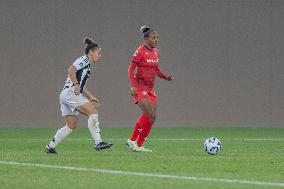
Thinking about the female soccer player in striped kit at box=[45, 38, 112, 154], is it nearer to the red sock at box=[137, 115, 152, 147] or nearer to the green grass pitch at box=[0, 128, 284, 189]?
the green grass pitch at box=[0, 128, 284, 189]

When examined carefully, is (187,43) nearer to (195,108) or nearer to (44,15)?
(195,108)

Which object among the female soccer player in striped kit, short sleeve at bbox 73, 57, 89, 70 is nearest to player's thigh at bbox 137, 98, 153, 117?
the female soccer player in striped kit

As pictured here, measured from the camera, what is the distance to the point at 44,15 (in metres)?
22.3

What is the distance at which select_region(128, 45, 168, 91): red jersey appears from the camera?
42.1 feet

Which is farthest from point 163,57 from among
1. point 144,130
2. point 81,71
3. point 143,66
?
point 81,71

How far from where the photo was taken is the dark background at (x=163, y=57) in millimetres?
22328

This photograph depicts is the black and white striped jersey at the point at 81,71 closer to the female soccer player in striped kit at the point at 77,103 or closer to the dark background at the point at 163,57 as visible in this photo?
the female soccer player in striped kit at the point at 77,103

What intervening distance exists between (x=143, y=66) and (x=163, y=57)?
31.7 ft

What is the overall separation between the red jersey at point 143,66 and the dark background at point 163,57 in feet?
31.1

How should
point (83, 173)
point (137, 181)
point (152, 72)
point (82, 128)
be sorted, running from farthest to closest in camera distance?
point (82, 128) < point (152, 72) < point (83, 173) < point (137, 181)

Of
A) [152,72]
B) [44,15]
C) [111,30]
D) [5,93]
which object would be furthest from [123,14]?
[152,72]

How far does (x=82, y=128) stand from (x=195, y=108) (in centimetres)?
306

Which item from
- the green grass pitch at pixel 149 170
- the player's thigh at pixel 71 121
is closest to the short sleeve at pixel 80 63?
the player's thigh at pixel 71 121

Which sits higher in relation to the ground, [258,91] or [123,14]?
→ [123,14]
